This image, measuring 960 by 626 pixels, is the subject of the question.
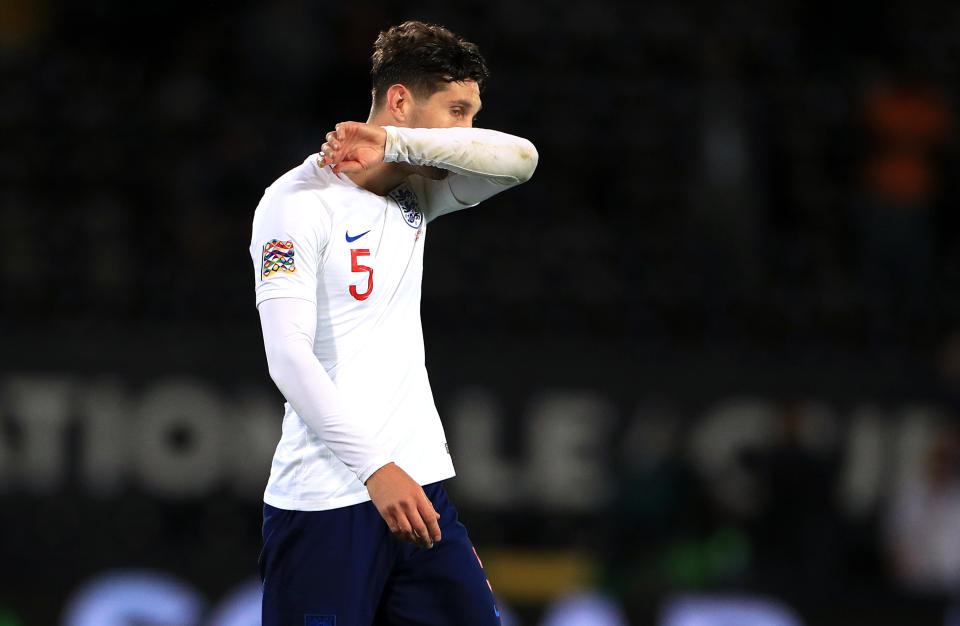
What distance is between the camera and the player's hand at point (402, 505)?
109 inches

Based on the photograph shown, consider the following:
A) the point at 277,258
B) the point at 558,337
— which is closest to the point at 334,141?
the point at 277,258

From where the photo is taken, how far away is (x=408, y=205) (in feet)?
10.6

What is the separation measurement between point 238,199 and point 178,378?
1311 millimetres

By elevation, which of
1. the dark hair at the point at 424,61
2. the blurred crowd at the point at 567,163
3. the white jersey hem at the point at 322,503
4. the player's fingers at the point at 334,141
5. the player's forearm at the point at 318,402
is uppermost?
the blurred crowd at the point at 567,163

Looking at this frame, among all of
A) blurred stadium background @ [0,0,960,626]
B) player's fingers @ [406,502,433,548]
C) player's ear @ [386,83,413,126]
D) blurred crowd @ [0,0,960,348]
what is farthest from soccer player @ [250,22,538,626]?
blurred crowd @ [0,0,960,348]

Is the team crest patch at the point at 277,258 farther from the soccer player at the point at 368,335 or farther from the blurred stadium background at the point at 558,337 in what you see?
the blurred stadium background at the point at 558,337

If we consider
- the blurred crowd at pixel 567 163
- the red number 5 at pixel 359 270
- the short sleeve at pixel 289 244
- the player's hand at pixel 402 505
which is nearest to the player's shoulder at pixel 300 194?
the short sleeve at pixel 289 244

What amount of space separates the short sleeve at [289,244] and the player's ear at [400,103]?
28cm

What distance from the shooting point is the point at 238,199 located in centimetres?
785

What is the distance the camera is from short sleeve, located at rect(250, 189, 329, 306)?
2.92 m

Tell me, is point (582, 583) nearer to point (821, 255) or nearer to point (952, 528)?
point (952, 528)

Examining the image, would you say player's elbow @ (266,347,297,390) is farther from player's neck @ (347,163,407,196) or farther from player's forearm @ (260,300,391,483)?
player's neck @ (347,163,407,196)

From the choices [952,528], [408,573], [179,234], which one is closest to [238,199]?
[179,234]

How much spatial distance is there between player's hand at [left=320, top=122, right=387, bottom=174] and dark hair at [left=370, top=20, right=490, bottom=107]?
262mm
